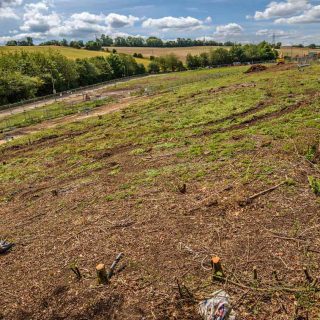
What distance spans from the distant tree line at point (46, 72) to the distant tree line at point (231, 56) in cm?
2643

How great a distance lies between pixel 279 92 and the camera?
81.0 feet

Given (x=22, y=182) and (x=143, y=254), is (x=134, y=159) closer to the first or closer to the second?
(x=22, y=182)

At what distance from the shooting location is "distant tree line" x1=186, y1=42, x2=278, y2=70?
11125 cm

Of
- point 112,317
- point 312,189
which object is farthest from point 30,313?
point 312,189

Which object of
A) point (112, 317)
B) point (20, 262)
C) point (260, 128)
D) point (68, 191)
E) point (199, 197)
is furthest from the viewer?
point (260, 128)

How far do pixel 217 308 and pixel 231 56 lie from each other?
116 metres

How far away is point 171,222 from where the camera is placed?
907 cm

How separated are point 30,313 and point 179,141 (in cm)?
1132

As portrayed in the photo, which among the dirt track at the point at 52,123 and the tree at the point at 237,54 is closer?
the dirt track at the point at 52,123

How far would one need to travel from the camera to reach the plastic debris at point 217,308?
5.74 metres

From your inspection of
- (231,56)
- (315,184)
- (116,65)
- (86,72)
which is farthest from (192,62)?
(315,184)

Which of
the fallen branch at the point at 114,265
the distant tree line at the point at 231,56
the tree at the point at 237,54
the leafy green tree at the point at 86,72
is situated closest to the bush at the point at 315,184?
the fallen branch at the point at 114,265

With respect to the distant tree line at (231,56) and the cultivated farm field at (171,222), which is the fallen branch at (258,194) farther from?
the distant tree line at (231,56)

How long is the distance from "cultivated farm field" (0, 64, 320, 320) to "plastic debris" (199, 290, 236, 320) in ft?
0.58
